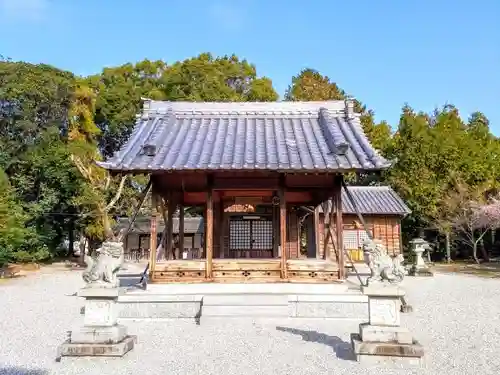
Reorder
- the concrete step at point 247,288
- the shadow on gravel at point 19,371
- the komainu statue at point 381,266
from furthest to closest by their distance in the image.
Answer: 1. the concrete step at point 247,288
2. the komainu statue at point 381,266
3. the shadow on gravel at point 19,371

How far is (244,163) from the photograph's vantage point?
948 cm

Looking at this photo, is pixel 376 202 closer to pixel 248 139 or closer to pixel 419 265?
pixel 419 265

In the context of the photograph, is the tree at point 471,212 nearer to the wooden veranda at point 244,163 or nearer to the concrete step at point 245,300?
the wooden veranda at point 244,163

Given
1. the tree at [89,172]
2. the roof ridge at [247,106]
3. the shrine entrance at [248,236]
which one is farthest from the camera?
the tree at [89,172]

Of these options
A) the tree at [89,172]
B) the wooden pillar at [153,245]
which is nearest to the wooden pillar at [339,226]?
the wooden pillar at [153,245]

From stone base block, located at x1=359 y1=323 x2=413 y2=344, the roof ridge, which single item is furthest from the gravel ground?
the roof ridge

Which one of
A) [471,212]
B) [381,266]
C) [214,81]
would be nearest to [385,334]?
[381,266]

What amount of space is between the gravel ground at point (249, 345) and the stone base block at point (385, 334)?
0.41 m

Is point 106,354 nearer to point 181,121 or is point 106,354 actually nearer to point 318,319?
point 318,319

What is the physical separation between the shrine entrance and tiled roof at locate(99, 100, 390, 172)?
4.08m

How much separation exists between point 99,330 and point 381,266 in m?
4.29

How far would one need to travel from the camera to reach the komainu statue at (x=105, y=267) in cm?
634

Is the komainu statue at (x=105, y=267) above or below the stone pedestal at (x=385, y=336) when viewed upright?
above

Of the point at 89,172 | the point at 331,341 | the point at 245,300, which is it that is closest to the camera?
the point at 331,341
